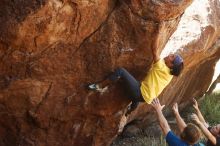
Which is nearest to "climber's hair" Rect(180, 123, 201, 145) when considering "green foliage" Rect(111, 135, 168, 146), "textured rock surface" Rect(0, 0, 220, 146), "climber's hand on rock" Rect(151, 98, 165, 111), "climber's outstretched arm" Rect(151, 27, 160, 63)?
"climber's hand on rock" Rect(151, 98, 165, 111)

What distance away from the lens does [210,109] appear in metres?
14.0

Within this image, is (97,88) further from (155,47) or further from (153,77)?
(155,47)

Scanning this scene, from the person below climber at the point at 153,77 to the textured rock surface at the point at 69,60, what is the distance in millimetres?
154

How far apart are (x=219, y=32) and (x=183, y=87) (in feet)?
8.62

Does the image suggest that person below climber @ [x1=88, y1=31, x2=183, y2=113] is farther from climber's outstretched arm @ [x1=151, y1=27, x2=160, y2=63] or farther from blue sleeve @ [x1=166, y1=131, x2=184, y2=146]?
blue sleeve @ [x1=166, y1=131, x2=184, y2=146]

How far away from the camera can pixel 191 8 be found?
1064 cm

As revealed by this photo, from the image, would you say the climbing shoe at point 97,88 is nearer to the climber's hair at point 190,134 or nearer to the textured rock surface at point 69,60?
the textured rock surface at point 69,60

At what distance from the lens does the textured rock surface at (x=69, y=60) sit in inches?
252

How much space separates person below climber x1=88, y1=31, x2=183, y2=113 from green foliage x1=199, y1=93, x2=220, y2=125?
6676mm

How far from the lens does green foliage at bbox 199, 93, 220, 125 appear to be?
13.8 meters

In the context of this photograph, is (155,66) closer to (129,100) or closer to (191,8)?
(129,100)

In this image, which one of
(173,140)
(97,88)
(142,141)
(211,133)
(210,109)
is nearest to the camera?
(173,140)

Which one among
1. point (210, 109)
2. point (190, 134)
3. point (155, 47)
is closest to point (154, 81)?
point (155, 47)

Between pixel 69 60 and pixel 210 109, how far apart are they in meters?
7.88
